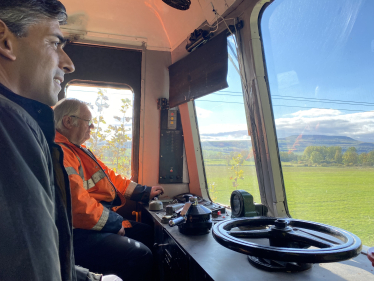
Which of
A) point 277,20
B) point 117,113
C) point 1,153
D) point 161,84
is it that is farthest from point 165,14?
point 1,153

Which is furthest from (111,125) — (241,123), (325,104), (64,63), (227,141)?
(325,104)

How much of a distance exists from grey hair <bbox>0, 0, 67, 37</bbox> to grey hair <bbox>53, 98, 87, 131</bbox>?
1.46m

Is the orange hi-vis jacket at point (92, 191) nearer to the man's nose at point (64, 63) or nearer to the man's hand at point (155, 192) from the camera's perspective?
the man's hand at point (155, 192)

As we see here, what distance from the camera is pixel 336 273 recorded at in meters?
1.05

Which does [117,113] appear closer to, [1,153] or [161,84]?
[161,84]

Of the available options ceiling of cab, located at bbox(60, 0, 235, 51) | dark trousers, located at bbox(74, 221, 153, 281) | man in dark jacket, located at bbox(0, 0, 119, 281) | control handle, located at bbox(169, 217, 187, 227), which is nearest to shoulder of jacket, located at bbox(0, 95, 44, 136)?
man in dark jacket, located at bbox(0, 0, 119, 281)

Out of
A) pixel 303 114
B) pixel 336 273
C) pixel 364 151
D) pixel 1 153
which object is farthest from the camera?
pixel 303 114

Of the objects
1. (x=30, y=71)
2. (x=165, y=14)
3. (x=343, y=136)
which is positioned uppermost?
(x=165, y=14)

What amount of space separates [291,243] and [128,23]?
3.03m

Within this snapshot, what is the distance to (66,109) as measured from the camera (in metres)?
2.30

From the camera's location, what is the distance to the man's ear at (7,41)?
786 millimetres

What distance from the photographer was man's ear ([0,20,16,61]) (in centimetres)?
79

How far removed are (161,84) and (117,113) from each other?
2.15ft

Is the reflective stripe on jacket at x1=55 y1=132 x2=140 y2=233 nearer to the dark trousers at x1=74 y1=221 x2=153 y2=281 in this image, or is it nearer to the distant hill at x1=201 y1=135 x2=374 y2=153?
the dark trousers at x1=74 y1=221 x2=153 y2=281
